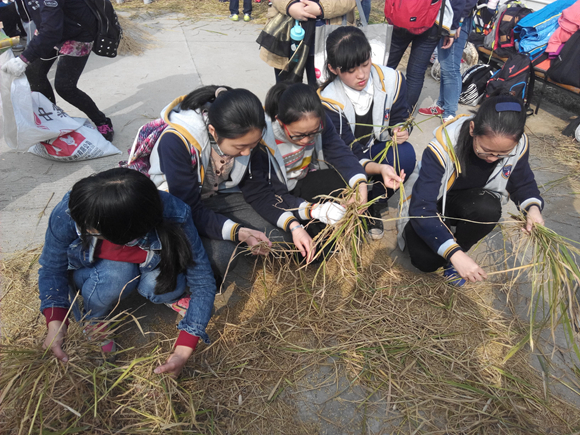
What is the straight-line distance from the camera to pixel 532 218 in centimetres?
190

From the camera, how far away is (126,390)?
140cm

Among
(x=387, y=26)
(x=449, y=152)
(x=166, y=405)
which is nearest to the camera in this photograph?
(x=166, y=405)

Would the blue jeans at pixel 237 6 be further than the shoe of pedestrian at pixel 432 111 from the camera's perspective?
Yes

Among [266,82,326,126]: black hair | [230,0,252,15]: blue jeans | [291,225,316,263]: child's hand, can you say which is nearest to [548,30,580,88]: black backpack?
[266,82,326,126]: black hair

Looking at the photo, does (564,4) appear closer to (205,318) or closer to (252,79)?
(252,79)

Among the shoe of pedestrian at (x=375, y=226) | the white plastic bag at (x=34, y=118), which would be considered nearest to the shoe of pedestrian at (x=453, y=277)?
the shoe of pedestrian at (x=375, y=226)

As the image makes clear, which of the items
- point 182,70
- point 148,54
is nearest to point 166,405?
point 182,70

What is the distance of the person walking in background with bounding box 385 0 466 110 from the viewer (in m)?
3.13

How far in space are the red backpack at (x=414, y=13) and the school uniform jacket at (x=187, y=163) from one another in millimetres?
2005

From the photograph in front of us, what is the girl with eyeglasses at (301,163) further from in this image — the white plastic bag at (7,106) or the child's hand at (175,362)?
the white plastic bag at (7,106)

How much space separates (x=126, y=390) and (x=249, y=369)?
1.72ft

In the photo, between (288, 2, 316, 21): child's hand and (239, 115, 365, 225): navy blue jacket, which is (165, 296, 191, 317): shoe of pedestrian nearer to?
(239, 115, 365, 225): navy blue jacket

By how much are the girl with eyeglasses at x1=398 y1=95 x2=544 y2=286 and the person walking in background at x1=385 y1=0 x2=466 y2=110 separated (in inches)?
57.4

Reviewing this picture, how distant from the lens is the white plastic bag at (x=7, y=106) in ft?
8.71
